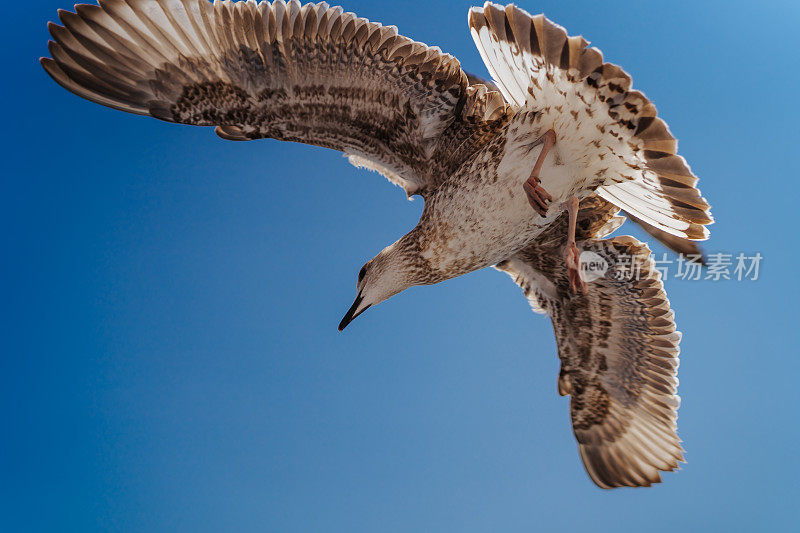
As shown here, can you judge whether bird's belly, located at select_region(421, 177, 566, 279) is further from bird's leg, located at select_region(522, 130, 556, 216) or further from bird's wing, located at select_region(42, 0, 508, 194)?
bird's wing, located at select_region(42, 0, 508, 194)

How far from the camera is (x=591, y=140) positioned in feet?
9.82

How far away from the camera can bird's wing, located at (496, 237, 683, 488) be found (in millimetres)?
3754

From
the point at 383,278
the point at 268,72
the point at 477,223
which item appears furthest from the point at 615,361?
the point at 268,72

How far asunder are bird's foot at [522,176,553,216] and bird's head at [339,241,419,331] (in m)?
0.73

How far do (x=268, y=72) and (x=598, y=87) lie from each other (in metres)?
1.45

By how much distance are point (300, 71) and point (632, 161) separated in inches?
60.5

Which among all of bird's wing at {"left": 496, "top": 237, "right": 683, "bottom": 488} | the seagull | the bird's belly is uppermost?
the seagull

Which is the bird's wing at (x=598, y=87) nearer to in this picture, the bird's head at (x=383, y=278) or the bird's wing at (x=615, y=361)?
the bird's wing at (x=615, y=361)

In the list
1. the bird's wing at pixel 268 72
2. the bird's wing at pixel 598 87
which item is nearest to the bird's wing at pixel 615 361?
the bird's wing at pixel 598 87

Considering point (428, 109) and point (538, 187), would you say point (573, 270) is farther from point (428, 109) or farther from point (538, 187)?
point (428, 109)

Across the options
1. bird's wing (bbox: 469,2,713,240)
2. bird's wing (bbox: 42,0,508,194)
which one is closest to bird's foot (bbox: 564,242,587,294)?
bird's wing (bbox: 469,2,713,240)

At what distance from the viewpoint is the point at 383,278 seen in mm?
3496

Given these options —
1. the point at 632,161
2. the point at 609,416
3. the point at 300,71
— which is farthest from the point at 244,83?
the point at 609,416

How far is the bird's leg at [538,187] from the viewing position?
2.95 metres
